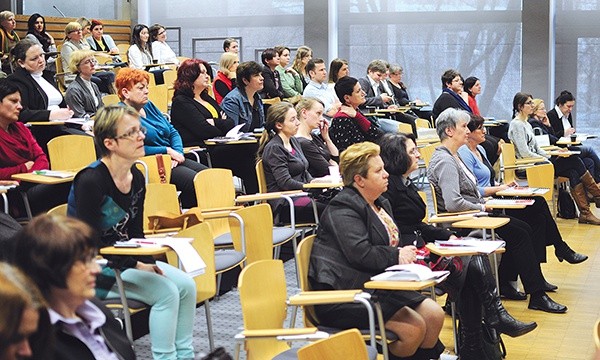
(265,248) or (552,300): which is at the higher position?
(265,248)

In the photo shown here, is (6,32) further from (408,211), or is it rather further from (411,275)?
(411,275)

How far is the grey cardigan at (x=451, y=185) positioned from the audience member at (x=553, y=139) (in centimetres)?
454

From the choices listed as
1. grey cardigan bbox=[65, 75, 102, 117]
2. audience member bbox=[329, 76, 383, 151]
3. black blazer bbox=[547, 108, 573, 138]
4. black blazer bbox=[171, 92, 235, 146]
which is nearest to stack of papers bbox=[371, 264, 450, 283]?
black blazer bbox=[171, 92, 235, 146]

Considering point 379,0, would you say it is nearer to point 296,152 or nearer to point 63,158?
point 296,152

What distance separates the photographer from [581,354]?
5328 mm

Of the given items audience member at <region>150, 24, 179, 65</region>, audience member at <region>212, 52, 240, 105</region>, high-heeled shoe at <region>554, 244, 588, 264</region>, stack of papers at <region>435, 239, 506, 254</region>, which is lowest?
high-heeled shoe at <region>554, 244, 588, 264</region>

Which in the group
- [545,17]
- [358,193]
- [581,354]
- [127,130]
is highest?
[545,17]

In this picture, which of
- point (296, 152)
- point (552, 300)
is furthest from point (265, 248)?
point (552, 300)

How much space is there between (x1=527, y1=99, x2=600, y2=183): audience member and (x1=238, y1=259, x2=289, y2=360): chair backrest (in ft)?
24.2

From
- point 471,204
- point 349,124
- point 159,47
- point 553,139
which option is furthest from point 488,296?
point 159,47

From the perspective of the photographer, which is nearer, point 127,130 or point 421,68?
point 127,130

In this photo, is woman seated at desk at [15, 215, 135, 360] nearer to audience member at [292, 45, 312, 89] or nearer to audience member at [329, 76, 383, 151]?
audience member at [329, 76, 383, 151]

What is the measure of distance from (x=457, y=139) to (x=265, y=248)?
67.2 inches

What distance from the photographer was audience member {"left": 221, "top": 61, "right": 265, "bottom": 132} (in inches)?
328
